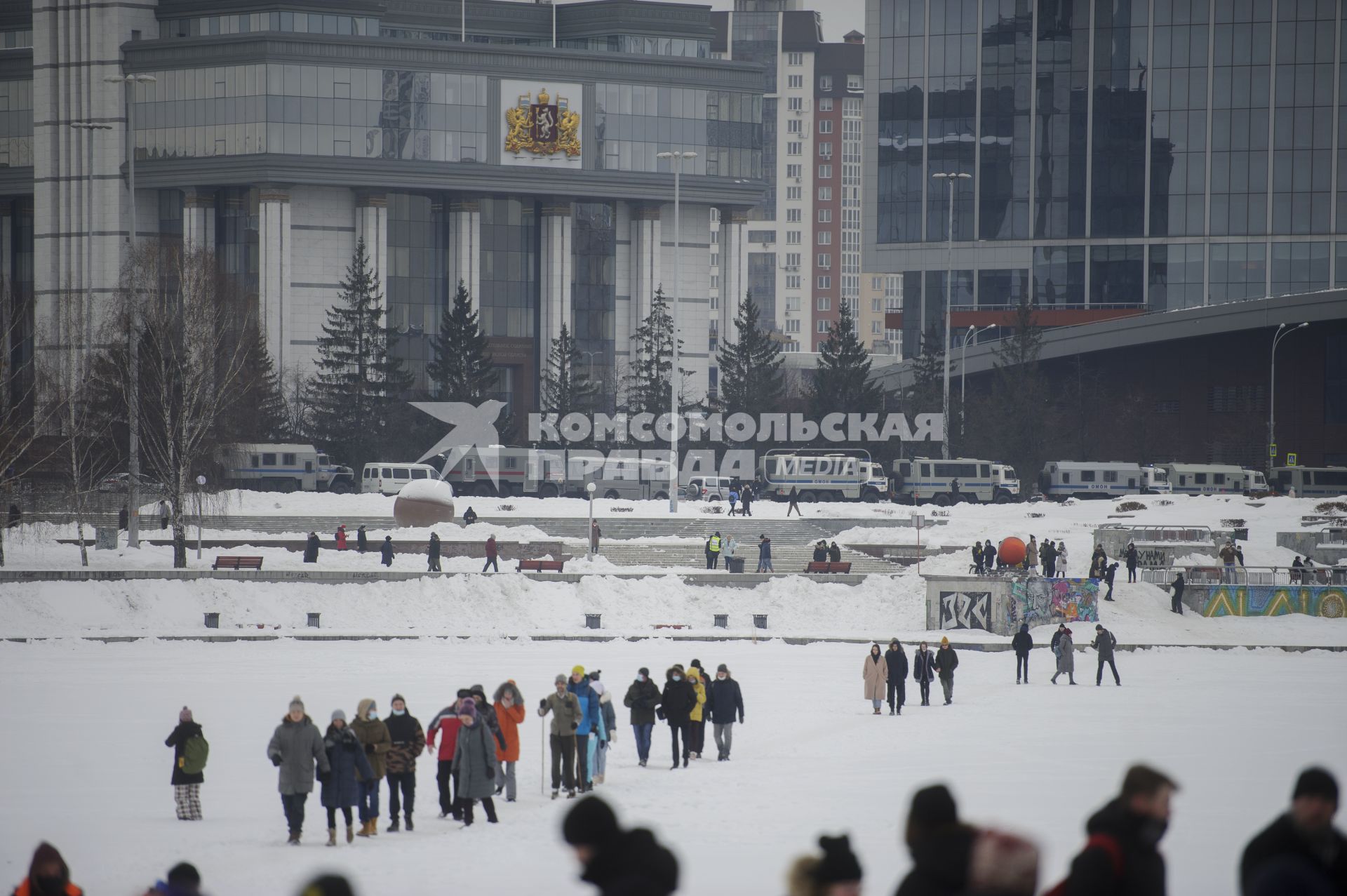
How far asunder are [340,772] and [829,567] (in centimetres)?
2839

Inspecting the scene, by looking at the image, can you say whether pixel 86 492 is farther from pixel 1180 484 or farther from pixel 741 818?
pixel 1180 484

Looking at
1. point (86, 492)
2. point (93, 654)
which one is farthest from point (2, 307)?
point (93, 654)

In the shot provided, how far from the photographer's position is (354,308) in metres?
81.4

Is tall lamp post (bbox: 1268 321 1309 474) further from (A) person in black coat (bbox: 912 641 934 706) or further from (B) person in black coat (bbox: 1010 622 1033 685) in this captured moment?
(A) person in black coat (bbox: 912 641 934 706)

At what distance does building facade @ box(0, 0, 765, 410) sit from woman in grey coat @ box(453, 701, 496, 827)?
2954 inches

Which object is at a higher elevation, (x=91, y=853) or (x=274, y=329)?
(x=274, y=329)

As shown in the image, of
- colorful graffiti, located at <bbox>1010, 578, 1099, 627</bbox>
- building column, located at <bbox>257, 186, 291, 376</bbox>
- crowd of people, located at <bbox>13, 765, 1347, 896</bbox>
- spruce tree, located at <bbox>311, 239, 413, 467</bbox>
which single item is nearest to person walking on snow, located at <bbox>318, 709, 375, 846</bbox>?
crowd of people, located at <bbox>13, 765, 1347, 896</bbox>

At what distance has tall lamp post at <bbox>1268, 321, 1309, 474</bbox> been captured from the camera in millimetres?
69188

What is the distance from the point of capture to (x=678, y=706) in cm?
1825

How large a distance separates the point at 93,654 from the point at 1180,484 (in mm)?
53113

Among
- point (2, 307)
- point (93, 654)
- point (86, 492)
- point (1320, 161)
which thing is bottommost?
point (93, 654)

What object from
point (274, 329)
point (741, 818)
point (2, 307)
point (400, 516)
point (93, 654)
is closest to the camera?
point (741, 818)

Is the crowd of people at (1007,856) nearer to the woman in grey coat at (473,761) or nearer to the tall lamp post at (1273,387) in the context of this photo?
the woman in grey coat at (473,761)

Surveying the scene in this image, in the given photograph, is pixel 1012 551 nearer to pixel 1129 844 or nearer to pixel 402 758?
pixel 402 758
